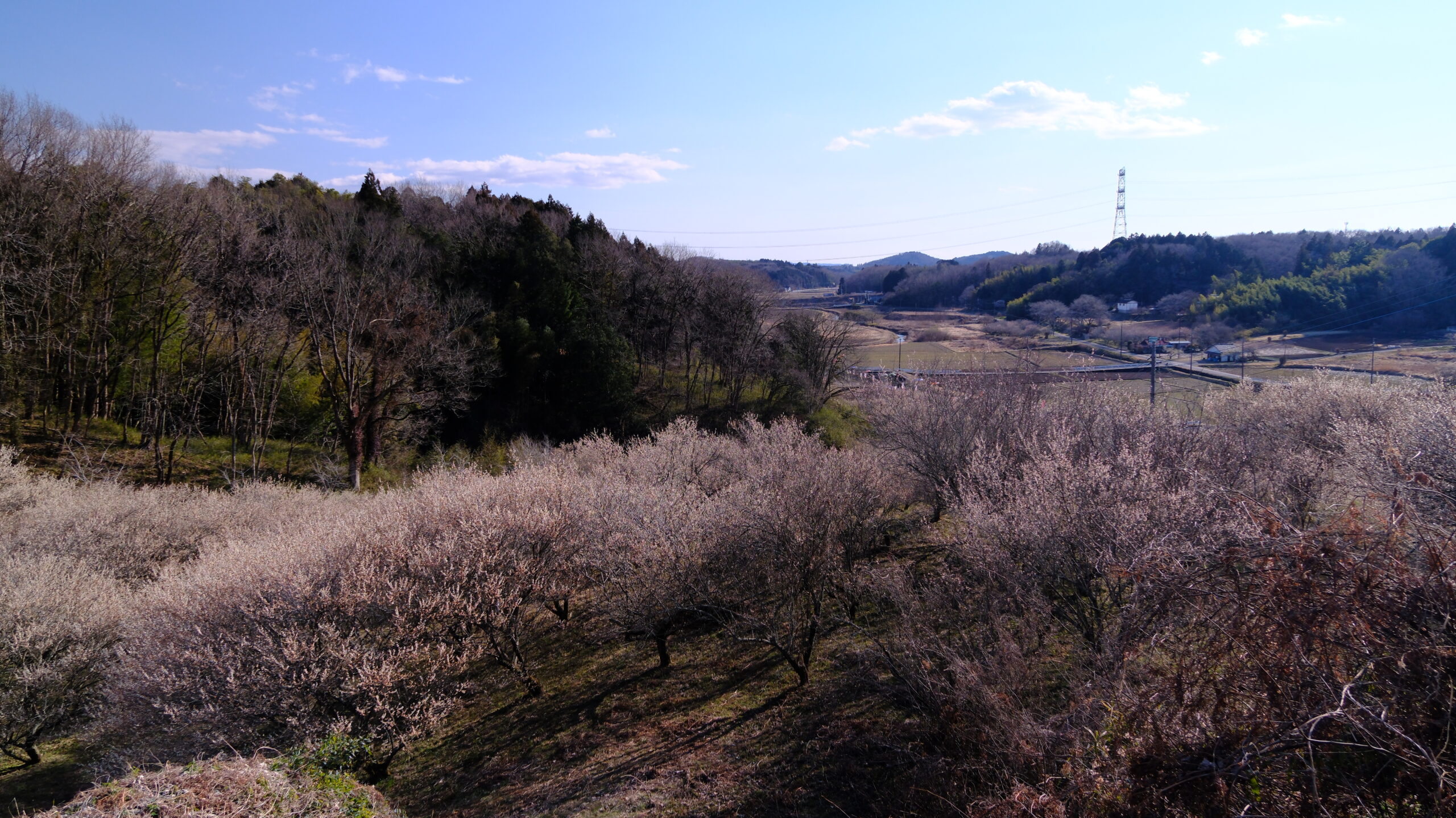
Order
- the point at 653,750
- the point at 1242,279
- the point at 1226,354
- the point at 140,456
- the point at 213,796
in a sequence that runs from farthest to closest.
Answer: the point at 1242,279, the point at 1226,354, the point at 140,456, the point at 653,750, the point at 213,796

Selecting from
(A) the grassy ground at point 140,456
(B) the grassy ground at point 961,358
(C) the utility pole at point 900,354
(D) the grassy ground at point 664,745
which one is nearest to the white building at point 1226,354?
(B) the grassy ground at point 961,358

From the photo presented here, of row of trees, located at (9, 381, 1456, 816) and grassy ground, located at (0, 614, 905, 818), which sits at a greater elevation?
row of trees, located at (9, 381, 1456, 816)

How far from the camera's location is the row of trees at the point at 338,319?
21656 millimetres

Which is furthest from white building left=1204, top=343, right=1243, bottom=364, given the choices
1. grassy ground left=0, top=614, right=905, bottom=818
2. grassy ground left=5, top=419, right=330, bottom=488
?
grassy ground left=5, top=419, right=330, bottom=488

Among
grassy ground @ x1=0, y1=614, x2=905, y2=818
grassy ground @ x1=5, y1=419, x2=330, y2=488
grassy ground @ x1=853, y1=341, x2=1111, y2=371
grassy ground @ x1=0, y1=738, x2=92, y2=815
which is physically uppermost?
grassy ground @ x1=853, y1=341, x2=1111, y2=371

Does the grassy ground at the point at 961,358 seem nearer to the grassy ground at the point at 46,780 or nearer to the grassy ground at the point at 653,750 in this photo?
the grassy ground at the point at 653,750

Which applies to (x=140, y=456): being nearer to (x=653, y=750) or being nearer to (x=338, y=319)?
(x=338, y=319)

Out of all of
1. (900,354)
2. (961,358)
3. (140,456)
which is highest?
(900,354)

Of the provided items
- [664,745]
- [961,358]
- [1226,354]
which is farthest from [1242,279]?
[664,745]

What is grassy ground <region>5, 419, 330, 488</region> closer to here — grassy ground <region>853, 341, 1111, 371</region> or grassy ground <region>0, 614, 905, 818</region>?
grassy ground <region>0, 614, 905, 818</region>

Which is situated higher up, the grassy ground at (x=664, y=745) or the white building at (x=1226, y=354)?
the white building at (x=1226, y=354)

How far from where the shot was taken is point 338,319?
26.1m

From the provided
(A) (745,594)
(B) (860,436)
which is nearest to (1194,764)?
(A) (745,594)

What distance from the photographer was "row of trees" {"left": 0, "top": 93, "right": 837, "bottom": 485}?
2166 centimetres
